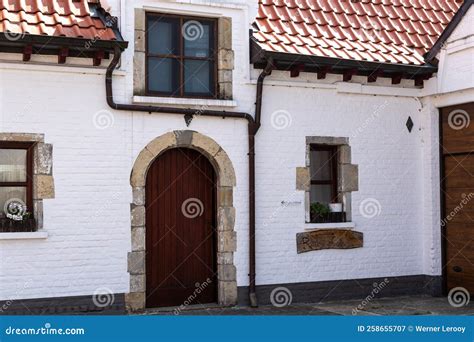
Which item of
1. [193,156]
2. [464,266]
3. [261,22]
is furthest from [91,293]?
[464,266]

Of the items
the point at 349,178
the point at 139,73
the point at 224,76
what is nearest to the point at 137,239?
the point at 139,73

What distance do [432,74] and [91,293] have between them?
22.5ft

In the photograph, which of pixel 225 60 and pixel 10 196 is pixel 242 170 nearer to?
pixel 225 60

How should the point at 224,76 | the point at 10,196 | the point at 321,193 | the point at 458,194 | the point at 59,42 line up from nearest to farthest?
the point at 59,42
the point at 10,196
the point at 224,76
the point at 321,193
the point at 458,194

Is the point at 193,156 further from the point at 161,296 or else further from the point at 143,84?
the point at 161,296

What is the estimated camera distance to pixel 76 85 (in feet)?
34.3

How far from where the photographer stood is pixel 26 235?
392 inches

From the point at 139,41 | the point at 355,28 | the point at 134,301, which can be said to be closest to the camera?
the point at 134,301

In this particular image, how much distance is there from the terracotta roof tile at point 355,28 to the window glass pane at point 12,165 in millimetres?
4029

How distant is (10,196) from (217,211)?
310 cm

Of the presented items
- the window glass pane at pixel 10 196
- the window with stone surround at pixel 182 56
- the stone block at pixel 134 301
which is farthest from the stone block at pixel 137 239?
the window with stone surround at pixel 182 56

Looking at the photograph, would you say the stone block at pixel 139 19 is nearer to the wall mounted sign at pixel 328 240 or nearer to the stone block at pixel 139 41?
the stone block at pixel 139 41

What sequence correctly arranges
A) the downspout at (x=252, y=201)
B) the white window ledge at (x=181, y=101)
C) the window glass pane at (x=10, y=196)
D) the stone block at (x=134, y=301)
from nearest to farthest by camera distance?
1. the window glass pane at (x=10, y=196)
2. the stone block at (x=134, y=301)
3. the white window ledge at (x=181, y=101)
4. the downspout at (x=252, y=201)

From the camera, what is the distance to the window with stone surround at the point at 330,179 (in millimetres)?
12273
